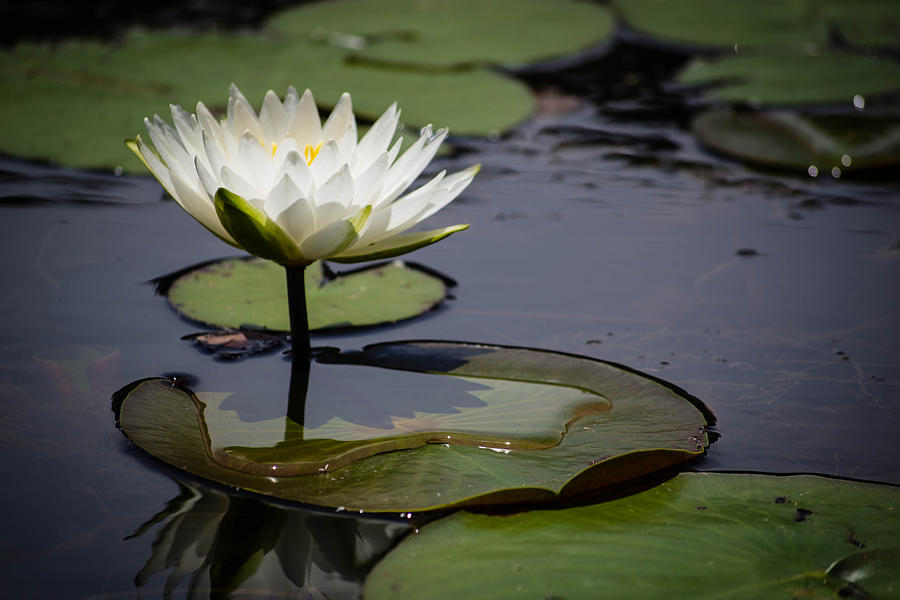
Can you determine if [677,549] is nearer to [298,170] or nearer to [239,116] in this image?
[298,170]

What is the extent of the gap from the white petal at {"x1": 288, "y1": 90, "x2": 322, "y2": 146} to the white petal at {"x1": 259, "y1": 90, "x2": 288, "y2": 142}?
0.02m

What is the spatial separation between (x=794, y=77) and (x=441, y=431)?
9.37 feet

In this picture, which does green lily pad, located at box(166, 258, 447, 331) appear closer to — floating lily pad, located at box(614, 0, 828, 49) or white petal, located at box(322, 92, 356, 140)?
white petal, located at box(322, 92, 356, 140)

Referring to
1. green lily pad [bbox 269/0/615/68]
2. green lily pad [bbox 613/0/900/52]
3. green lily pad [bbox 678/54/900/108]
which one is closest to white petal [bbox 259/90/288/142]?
green lily pad [bbox 269/0/615/68]

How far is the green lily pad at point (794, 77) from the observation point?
3357 mm

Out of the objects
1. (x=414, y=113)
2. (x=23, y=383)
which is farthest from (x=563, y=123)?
(x=23, y=383)

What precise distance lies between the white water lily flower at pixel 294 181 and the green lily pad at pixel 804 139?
5.63ft

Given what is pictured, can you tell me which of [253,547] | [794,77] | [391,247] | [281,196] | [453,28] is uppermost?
[453,28]

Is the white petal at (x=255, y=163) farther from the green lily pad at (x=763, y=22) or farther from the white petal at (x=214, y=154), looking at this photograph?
the green lily pad at (x=763, y=22)

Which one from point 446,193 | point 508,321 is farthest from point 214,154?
point 508,321

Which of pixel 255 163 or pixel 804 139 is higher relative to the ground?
pixel 255 163

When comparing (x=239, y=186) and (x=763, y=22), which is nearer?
(x=239, y=186)

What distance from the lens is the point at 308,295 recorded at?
188 centimetres

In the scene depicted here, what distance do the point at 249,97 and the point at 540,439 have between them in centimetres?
210
